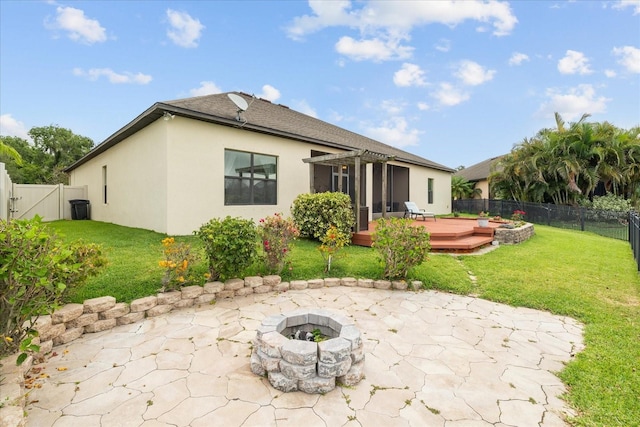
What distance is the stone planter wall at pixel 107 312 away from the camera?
1.98 m

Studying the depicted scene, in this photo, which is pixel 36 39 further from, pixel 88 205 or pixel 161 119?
pixel 161 119

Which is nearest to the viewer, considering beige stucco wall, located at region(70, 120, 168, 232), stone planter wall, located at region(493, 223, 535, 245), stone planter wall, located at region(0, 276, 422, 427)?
stone planter wall, located at region(0, 276, 422, 427)

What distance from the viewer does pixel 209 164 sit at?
810 cm

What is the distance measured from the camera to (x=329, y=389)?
88.8 inches

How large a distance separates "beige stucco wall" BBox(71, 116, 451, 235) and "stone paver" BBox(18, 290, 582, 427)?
15.4 feet

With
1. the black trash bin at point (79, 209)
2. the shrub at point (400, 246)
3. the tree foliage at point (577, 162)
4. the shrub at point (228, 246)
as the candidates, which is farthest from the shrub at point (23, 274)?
the tree foliage at point (577, 162)

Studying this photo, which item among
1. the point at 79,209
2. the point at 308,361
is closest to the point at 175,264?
the point at 308,361

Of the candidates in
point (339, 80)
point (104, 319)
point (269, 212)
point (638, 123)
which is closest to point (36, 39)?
point (269, 212)

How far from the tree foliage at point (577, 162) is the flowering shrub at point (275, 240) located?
53.2 feet

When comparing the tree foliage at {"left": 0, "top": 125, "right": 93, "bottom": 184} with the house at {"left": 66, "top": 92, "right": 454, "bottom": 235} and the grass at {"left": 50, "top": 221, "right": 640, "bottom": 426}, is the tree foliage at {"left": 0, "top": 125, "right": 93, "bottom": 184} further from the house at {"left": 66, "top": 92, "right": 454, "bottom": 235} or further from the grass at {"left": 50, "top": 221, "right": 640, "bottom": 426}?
the grass at {"left": 50, "top": 221, "right": 640, "bottom": 426}

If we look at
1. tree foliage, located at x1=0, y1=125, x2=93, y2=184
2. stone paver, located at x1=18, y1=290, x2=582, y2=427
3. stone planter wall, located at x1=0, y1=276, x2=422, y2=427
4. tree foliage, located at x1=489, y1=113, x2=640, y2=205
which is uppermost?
tree foliage, located at x1=0, y1=125, x2=93, y2=184

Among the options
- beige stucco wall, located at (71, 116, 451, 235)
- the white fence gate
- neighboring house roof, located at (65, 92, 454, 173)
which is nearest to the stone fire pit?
beige stucco wall, located at (71, 116, 451, 235)

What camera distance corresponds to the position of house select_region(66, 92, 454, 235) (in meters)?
7.59

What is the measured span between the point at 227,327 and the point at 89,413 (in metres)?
1.47
